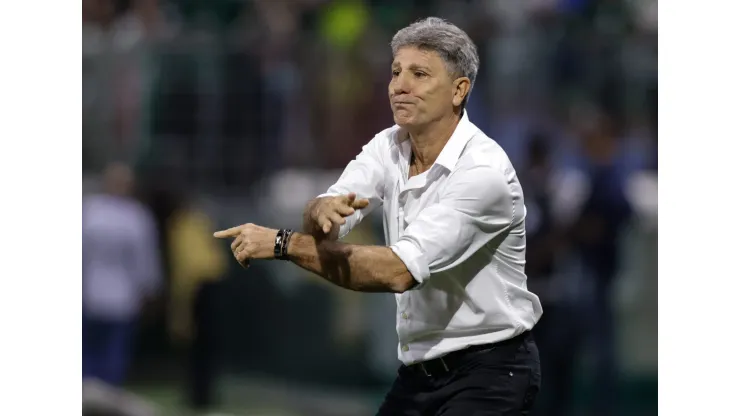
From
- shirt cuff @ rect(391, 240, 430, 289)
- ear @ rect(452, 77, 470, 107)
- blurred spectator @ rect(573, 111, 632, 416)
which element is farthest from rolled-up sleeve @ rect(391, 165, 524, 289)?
blurred spectator @ rect(573, 111, 632, 416)

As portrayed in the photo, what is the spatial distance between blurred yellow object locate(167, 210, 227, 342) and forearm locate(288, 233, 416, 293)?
457 centimetres

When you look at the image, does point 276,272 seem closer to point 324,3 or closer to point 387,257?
point 324,3

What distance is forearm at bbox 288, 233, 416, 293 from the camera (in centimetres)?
311

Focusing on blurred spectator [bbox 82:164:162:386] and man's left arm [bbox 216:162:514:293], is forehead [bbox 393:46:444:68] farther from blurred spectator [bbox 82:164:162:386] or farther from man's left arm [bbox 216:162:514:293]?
blurred spectator [bbox 82:164:162:386]

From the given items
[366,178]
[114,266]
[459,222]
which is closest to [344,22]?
[114,266]

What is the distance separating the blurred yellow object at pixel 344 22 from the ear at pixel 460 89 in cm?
423

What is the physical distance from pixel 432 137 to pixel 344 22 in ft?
14.8

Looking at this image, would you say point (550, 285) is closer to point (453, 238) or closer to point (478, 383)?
point (478, 383)

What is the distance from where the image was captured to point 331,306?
7.73 metres

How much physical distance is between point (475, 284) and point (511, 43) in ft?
14.2

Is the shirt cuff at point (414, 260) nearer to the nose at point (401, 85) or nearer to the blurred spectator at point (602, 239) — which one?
the nose at point (401, 85)

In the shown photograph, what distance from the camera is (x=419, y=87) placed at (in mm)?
3432

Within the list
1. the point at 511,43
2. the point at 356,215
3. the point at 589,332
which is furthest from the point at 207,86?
the point at 356,215

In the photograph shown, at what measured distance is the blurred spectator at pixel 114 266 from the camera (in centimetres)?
757
